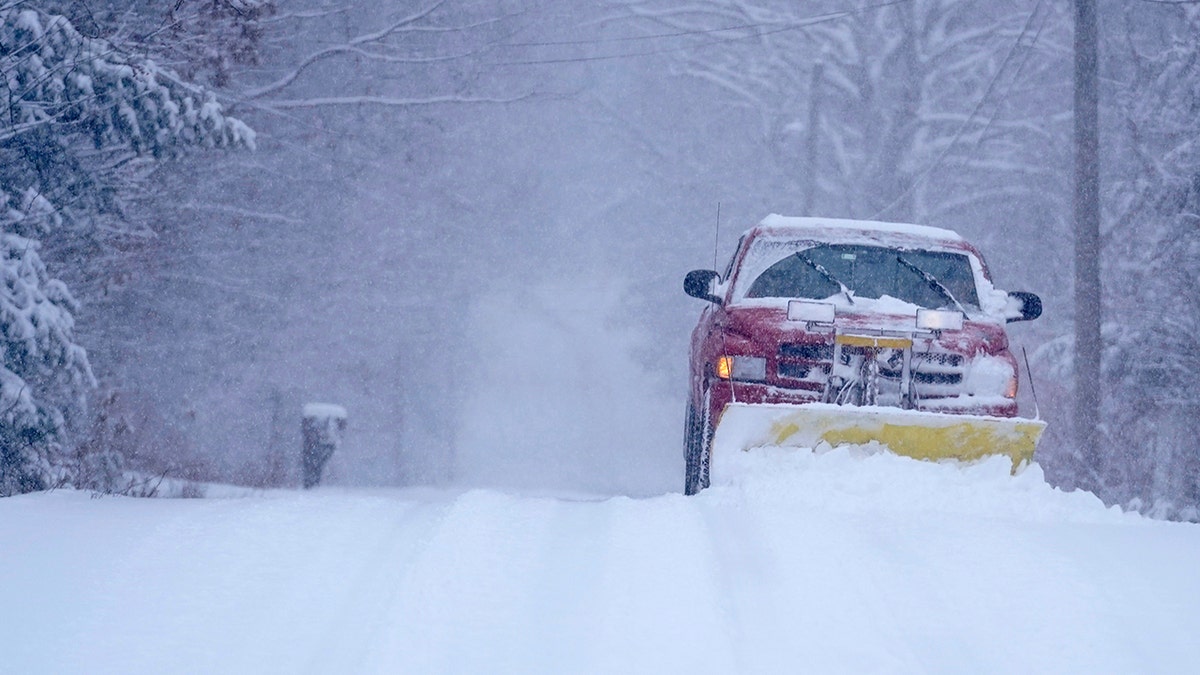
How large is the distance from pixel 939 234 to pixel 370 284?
2308 cm

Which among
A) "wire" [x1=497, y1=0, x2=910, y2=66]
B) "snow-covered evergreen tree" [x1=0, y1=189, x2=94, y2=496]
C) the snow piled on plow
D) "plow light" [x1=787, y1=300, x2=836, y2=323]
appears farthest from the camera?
"wire" [x1=497, y1=0, x2=910, y2=66]

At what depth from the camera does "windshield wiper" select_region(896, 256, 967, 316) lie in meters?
8.86

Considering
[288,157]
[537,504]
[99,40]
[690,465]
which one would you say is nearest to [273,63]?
[288,157]

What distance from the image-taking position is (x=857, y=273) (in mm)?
9062

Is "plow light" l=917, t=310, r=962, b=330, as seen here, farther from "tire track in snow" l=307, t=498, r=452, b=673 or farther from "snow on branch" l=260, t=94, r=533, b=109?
"snow on branch" l=260, t=94, r=533, b=109

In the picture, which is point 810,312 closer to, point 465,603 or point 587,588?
point 587,588

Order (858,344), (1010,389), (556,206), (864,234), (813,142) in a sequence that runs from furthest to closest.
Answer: (556,206) < (813,142) < (864,234) < (1010,389) < (858,344)

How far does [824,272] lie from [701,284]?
88 centimetres

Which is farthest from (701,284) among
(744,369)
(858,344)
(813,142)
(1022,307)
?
(813,142)

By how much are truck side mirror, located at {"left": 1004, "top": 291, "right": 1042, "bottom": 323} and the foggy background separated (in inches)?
324

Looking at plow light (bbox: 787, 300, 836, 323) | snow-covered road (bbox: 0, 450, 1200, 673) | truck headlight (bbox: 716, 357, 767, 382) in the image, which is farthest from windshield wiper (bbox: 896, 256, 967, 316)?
snow-covered road (bbox: 0, 450, 1200, 673)

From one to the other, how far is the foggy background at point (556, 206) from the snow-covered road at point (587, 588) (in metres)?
10.5

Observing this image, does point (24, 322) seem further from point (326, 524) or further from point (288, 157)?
point (288, 157)

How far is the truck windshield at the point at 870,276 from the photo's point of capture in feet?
29.4
